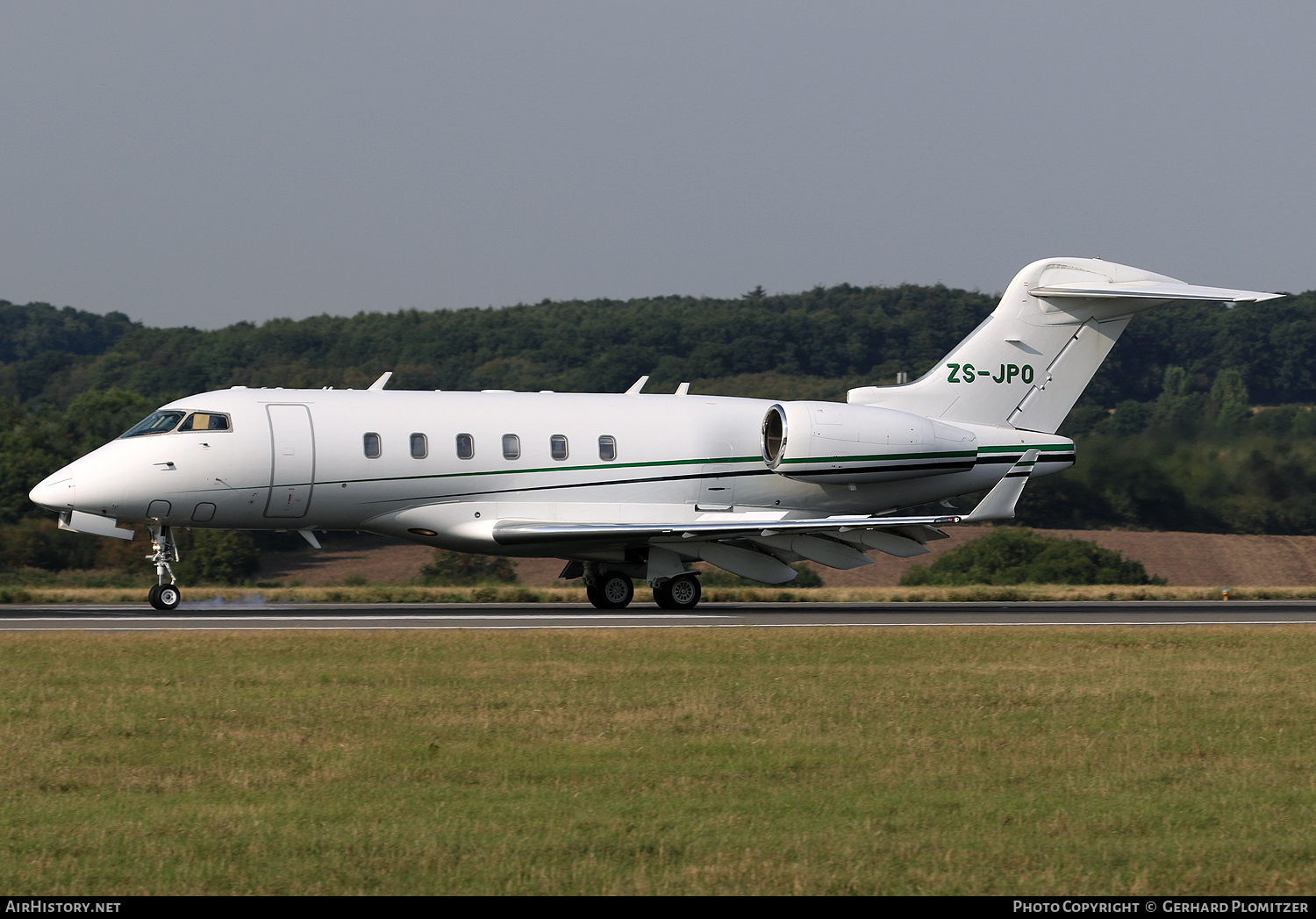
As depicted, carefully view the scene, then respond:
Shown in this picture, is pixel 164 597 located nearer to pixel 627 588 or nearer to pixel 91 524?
pixel 91 524

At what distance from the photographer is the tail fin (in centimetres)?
2727

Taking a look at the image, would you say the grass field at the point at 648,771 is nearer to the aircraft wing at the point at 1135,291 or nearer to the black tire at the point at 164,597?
the black tire at the point at 164,597

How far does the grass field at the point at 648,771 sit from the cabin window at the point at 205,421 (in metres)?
6.85

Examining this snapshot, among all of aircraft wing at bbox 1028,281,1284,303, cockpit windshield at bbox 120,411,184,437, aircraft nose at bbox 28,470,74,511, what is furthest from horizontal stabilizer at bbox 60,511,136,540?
aircraft wing at bbox 1028,281,1284,303

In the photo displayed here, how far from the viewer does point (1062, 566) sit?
1587 inches

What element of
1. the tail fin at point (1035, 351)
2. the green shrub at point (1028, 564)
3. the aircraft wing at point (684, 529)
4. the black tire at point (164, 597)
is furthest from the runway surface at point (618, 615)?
the green shrub at point (1028, 564)

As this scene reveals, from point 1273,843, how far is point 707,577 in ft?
107

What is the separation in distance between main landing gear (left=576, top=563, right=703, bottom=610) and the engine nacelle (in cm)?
272

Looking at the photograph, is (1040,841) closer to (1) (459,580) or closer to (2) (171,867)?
(2) (171,867)

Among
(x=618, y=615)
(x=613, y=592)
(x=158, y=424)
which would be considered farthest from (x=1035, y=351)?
(x=158, y=424)

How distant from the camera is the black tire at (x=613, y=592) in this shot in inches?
976

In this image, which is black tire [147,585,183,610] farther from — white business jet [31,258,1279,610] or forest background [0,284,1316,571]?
forest background [0,284,1316,571]

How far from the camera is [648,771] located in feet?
31.0

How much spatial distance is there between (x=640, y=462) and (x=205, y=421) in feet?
23.9
